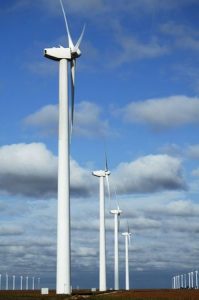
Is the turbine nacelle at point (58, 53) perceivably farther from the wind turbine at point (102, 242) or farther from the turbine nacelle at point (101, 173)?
the turbine nacelle at point (101, 173)

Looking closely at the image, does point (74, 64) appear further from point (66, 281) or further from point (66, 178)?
point (66, 281)

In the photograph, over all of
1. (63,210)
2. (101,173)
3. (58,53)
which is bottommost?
(63,210)

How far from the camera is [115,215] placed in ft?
531

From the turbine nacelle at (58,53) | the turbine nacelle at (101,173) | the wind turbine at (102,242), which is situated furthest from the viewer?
the turbine nacelle at (101,173)

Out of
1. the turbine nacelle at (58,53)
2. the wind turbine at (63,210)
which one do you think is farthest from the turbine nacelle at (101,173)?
the wind turbine at (63,210)

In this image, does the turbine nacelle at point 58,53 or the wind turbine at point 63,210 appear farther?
the turbine nacelle at point 58,53

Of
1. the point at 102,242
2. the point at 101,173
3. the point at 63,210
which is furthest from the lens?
the point at 101,173

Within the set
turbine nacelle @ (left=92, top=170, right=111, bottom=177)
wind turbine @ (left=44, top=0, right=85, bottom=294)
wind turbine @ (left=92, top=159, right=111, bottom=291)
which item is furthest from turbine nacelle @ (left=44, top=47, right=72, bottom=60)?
turbine nacelle @ (left=92, top=170, right=111, bottom=177)

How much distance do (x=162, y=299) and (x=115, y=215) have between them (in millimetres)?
94602

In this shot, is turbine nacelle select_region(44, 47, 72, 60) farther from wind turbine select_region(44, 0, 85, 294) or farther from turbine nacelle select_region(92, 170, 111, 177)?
turbine nacelle select_region(92, 170, 111, 177)

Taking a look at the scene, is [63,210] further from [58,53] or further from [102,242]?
[102,242]

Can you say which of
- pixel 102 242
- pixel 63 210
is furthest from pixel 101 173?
pixel 63 210

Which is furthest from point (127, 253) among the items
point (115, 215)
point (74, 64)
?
point (74, 64)

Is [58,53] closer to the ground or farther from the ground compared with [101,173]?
farther from the ground
